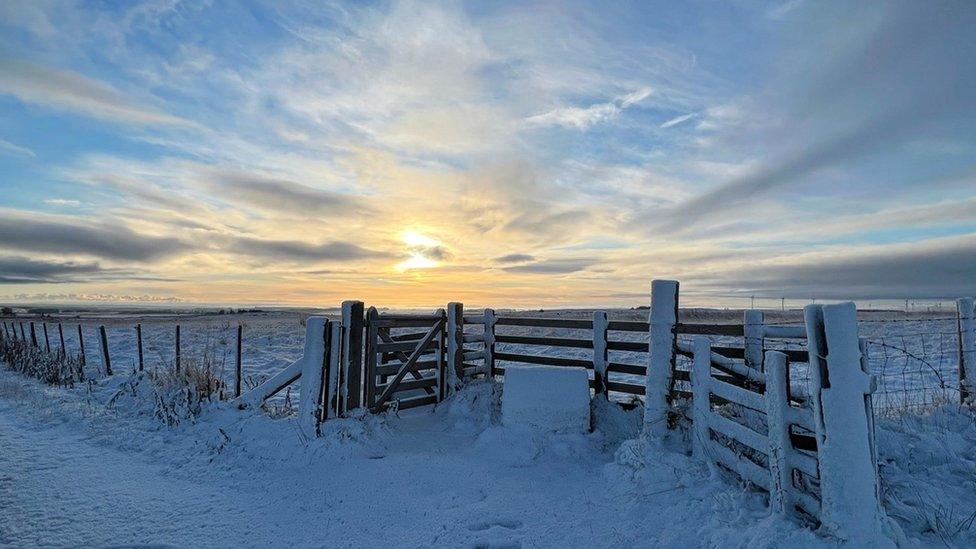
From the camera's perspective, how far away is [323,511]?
5.41 meters

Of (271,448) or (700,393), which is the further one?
(271,448)

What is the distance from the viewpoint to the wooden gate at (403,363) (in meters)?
8.55

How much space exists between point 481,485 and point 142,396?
6.74m

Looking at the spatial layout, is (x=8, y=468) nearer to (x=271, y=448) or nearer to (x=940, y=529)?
(x=271, y=448)

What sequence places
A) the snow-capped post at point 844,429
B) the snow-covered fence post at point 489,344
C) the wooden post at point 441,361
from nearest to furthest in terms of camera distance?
the snow-capped post at point 844,429
the wooden post at point 441,361
the snow-covered fence post at point 489,344

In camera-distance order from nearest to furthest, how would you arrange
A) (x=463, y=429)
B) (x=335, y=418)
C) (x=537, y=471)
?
(x=537, y=471)
(x=335, y=418)
(x=463, y=429)

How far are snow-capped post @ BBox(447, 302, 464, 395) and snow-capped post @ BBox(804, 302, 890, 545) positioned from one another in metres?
6.84

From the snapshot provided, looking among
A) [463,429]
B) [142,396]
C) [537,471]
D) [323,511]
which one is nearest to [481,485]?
[537,471]

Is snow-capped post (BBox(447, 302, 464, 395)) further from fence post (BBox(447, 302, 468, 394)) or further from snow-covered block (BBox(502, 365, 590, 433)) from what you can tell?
snow-covered block (BBox(502, 365, 590, 433))

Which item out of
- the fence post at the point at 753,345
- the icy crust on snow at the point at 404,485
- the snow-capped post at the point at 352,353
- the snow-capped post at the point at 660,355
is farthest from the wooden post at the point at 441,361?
the fence post at the point at 753,345

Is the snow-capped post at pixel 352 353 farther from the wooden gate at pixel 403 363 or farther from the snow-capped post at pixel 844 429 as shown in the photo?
the snow-capped post at pixel 844 429

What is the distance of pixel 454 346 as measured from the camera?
10.1 meters

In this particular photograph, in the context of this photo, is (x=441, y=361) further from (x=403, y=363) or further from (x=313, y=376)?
(x=313, y=376)

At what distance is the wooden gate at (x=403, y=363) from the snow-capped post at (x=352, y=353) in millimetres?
227
